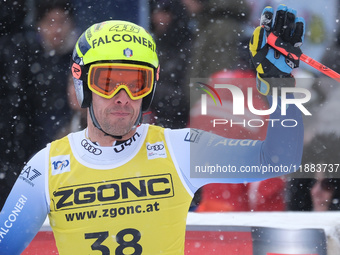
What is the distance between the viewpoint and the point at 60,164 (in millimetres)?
2250

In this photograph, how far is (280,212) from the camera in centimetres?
363

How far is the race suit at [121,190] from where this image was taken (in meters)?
2.15

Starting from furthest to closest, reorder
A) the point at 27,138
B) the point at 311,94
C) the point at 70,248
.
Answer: the point at 27,138, the point at 311,94, the point at 70,248

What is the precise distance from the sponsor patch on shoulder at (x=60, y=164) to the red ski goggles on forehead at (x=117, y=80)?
0.35 m

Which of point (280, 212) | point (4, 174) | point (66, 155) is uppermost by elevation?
point (66, 155)

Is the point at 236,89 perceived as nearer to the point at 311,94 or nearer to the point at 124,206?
the point at 311,94

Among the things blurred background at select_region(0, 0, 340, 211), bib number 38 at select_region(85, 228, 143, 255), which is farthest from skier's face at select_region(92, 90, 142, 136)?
blurred background at select_region(0, 0, 340, 211)

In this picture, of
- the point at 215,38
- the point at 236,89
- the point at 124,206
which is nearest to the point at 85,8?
the point at 215,38

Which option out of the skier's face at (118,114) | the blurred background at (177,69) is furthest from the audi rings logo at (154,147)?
the blurred background at (177,69)

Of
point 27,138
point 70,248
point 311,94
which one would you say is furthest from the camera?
point 27,138

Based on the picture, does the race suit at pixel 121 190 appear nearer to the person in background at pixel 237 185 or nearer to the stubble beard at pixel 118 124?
the stubble beard at pixel 118 124

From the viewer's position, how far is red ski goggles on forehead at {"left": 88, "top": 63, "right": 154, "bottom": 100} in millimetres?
2191

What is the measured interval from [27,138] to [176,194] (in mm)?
2034

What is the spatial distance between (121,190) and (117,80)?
0.50 m
